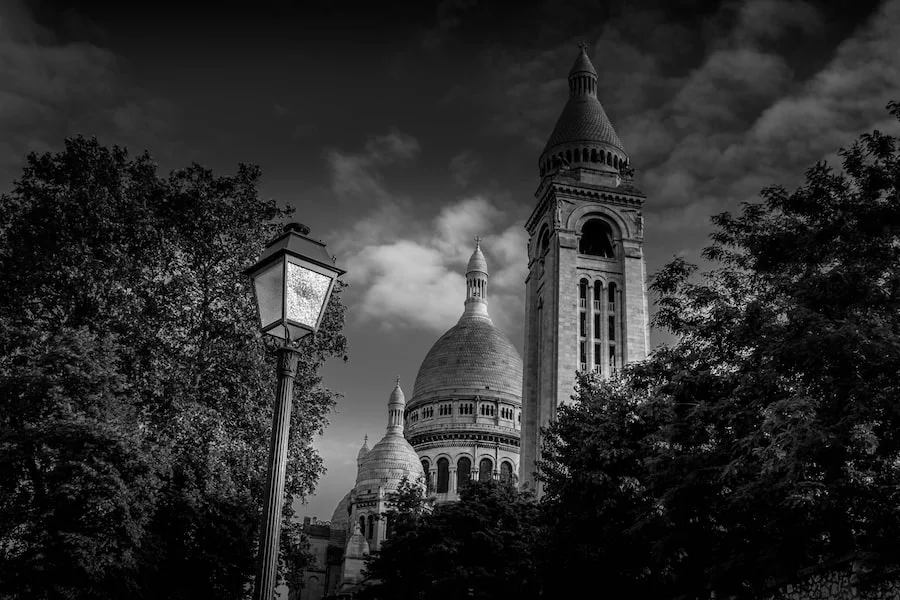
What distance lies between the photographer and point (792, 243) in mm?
17984

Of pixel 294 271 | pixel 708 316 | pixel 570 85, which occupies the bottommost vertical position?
pixel 294 271

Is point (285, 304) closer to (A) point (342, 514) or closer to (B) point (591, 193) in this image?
(B) point (591, 193)

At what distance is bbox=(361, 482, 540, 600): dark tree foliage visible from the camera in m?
33.4

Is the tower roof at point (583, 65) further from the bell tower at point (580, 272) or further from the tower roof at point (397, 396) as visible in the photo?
the tower roof at point (397, 396)

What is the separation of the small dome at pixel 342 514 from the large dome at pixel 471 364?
15.2 metres

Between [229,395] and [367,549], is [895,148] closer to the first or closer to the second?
[229,395]

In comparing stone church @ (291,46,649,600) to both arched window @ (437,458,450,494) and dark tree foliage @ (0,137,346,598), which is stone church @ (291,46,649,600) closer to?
arched window @ (437,458,450,494)

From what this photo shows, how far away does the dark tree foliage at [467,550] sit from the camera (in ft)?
110

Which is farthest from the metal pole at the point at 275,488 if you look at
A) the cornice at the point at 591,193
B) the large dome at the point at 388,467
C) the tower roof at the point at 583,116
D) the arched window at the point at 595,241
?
the large dome at the point at 388,467

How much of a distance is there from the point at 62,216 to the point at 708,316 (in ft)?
53.4

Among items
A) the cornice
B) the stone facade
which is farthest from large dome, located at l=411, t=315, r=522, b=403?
the stone facade

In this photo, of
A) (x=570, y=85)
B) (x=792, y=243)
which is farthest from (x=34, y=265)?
(x=570, y=85)

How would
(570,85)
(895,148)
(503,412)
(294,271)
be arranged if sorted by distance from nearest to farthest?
(294,271) < (895,148) < (570,85) < (503,412)

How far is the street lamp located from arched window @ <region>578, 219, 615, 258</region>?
57.2 meters
